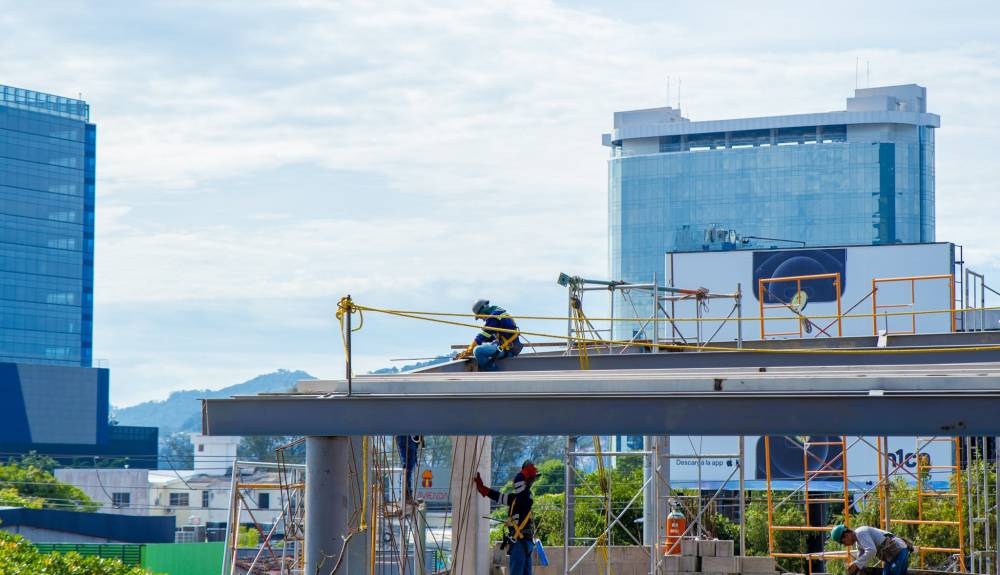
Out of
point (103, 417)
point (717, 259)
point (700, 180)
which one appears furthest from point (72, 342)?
point (717, 259)

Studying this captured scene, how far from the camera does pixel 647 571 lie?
78.2ft

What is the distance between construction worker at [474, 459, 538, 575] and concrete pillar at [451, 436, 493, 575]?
2088mm

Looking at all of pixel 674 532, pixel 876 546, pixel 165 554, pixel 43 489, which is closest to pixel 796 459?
pixel 165 554

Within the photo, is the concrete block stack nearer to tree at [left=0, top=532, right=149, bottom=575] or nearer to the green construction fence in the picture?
tree at [left=0, top=532, right=149, bottom=575]

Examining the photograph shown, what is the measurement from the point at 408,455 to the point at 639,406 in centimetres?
594

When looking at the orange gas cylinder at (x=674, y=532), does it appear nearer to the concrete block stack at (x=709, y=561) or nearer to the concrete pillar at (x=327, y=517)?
the concrete block stack at (x=709, y=561)

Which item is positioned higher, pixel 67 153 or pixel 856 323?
pixel 67 153

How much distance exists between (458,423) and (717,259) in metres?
56.8

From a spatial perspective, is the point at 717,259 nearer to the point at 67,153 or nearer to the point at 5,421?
the point at 5,421

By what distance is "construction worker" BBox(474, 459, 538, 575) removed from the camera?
731 inches

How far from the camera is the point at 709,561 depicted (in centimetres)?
2208

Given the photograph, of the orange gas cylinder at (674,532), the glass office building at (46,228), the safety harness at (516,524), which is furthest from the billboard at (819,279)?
the glass office building at (46,228)

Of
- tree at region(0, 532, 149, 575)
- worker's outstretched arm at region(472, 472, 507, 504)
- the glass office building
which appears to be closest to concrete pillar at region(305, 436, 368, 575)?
tree at region(0, 532, 149, 575)

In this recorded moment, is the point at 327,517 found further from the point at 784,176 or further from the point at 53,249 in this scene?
the point at 53,249
